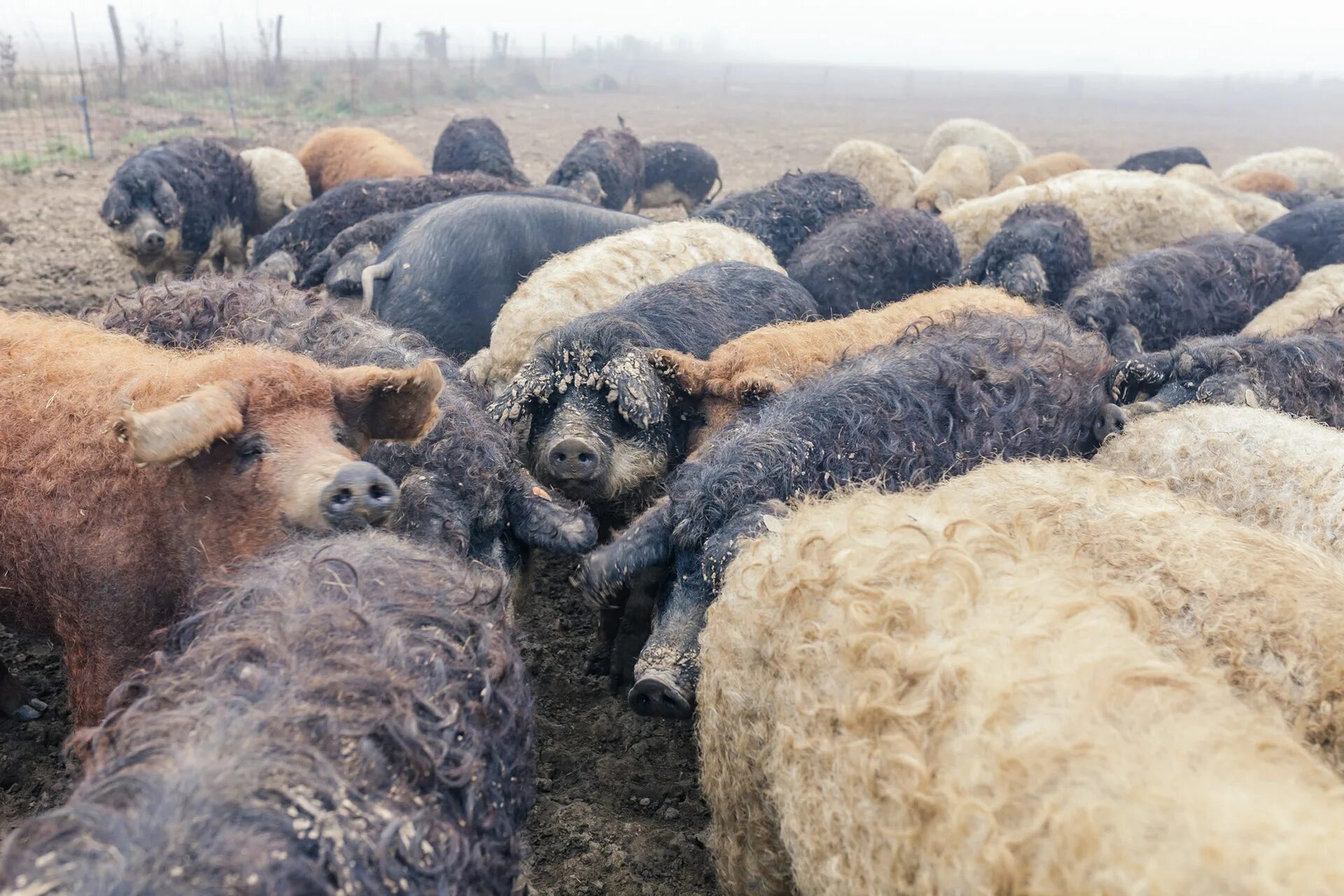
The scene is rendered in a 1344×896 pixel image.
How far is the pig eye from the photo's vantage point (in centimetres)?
291

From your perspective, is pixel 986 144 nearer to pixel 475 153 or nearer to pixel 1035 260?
pixel 475 153

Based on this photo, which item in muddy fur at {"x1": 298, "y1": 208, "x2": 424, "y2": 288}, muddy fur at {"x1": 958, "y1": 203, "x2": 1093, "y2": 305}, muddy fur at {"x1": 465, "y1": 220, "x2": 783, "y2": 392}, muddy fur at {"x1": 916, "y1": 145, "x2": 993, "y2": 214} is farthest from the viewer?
muddy fur at {"x1": 916, "y1": 145, "x2": 993, "y2": 214}

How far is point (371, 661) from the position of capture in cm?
209

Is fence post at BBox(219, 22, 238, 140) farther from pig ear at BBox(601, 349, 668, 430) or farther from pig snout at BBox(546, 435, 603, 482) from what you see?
pig snout at BBox(546, 435, 603, 482)

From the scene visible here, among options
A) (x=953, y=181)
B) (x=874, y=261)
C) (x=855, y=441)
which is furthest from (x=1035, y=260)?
(x=953, y=181)

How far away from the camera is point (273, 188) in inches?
414

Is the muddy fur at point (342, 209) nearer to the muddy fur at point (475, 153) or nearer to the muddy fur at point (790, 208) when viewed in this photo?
the muddy fur at point (790, 208)

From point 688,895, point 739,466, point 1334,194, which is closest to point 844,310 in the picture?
point 739,466

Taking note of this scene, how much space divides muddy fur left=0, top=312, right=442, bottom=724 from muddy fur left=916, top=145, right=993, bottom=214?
9.08m

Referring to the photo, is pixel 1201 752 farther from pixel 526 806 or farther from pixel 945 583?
pixel 526 806

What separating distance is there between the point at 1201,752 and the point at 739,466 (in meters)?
2.06

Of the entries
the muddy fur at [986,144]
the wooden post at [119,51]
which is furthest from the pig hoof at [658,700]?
the wooden post at [119,51]

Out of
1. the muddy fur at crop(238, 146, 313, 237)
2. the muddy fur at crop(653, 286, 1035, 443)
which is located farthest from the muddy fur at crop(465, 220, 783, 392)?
the muddy fur at crop(238, 146, 313, 237)

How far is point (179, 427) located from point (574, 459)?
203 cm
